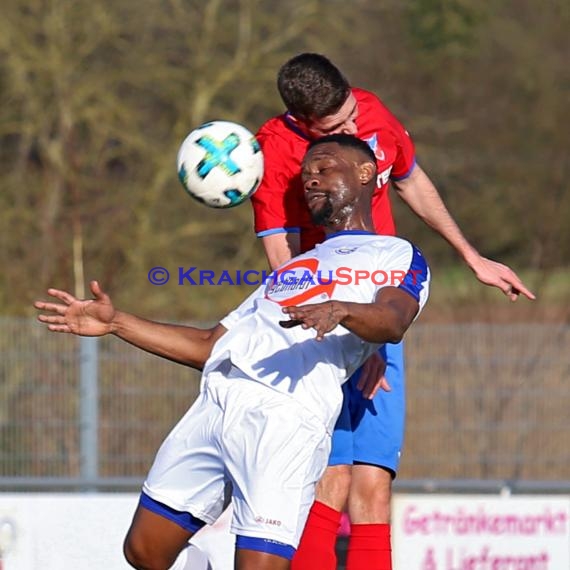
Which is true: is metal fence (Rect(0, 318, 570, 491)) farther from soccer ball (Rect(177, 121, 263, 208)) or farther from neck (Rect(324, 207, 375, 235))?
neck (Rect(324, 207, 375, 235))

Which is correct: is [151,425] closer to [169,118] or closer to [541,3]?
[169,118]

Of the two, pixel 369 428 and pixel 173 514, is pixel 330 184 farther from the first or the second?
pixel 173 514

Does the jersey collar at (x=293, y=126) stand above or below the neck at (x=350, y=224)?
above

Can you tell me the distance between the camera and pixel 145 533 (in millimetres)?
4402

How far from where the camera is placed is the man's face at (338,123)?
4801 mm

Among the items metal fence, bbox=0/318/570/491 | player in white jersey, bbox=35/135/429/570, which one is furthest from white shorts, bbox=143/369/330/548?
metal fence, bbox=0/318/570/491

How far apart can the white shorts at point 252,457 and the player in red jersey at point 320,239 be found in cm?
64

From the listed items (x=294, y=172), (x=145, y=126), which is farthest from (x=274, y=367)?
(x=145, y=126)

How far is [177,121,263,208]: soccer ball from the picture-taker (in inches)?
189

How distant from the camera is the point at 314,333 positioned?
4.25 meters

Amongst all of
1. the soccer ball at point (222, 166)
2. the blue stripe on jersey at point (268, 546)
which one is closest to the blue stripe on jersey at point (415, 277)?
the soccer ball at point (222, 166)

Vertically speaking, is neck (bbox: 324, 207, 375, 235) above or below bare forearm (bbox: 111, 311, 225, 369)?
above

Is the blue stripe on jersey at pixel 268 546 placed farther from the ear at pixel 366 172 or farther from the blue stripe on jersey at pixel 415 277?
the ear at pixel 366 172

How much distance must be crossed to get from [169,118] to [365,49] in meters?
2.64
